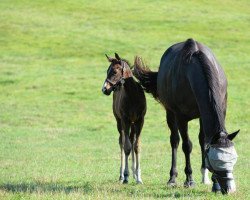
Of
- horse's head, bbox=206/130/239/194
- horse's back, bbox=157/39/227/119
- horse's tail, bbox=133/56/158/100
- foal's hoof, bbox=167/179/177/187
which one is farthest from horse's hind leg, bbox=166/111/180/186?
horse's head, bbox=206/130/239/194

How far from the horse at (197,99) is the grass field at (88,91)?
18.1 inches

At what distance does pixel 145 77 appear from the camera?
1241 centimetres

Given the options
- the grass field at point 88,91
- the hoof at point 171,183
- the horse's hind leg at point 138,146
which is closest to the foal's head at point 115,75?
the horse's hind leg at point 138,146

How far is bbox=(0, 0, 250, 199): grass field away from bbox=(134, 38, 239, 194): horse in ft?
1.51

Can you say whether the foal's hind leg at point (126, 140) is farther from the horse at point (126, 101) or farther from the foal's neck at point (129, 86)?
the foal's neck at point (129, 86)

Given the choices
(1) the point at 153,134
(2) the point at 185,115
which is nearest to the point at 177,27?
(1) the point at 153,134

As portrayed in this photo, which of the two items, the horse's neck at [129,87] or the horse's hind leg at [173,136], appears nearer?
the horse's hind leg at [173,136]

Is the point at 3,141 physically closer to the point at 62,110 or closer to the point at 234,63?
the point at 62,110

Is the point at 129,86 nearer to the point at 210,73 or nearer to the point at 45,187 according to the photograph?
the point at 45,187

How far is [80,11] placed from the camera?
173 feet

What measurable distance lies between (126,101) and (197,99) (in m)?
2.90

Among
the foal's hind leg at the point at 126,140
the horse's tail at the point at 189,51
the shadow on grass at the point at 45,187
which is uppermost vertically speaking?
the horse's tail at the point at 189,51

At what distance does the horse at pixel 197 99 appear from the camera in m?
8.17

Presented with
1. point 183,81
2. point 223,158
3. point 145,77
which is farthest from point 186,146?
point 223,158
